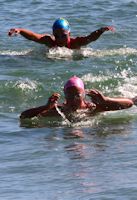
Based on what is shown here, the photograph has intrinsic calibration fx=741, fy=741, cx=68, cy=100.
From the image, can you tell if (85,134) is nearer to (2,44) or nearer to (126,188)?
(126,188)

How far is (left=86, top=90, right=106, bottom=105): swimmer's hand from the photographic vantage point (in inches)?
418

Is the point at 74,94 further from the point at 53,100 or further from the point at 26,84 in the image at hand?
the point at 26,84

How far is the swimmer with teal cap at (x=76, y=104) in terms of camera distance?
10.9m

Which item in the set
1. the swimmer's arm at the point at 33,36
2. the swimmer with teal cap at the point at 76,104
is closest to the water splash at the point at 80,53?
the swimmer's arm at the point at 33,36

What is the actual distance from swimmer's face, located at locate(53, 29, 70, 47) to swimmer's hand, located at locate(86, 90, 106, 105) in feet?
18.3

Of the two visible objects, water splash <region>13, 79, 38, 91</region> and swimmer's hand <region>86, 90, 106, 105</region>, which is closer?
swimmer's hand <region>86, 90, 106, 105</region>

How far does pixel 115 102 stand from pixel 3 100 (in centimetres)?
254

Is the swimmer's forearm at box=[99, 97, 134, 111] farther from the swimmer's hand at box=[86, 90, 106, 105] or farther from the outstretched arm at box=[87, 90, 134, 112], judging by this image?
the swimmer's hand at box=[86, 90, 106, 105]

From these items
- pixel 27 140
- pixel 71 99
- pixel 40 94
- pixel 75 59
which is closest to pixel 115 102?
pixel 71 99

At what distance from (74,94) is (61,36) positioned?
219 inches

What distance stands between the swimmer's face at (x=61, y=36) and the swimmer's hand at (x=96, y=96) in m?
5.58

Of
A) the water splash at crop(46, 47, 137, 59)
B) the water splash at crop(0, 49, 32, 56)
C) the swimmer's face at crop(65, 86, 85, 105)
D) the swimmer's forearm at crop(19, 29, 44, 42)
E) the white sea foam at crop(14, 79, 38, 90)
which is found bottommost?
the water splash at crop(0, 49, 32, 56)

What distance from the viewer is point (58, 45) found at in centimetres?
1658

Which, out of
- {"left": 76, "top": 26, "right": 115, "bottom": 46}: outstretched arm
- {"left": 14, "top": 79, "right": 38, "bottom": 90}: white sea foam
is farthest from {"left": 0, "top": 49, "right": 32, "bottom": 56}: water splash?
{"left": 14, "top": 79, "right": 38, "bottom": 90}: white sea foam
